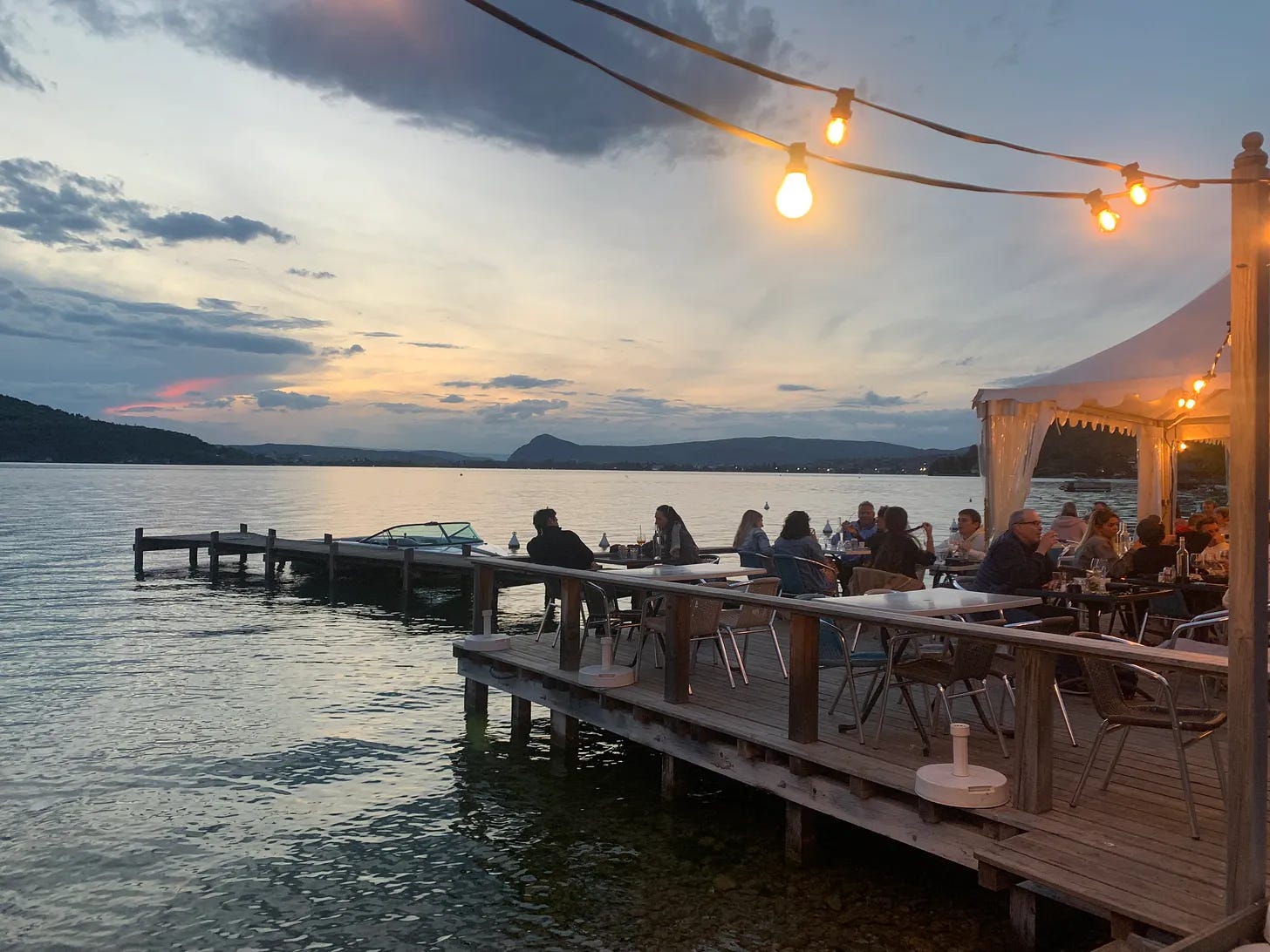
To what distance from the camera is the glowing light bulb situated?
13.3ft

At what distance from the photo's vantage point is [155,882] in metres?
6.27

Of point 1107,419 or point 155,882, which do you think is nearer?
point 155,882

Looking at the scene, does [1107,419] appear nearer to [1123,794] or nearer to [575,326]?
[1123,794]

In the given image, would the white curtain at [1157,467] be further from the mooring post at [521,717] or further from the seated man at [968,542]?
the mooring post at [521,717]

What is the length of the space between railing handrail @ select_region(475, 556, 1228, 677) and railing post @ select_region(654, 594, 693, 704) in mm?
142

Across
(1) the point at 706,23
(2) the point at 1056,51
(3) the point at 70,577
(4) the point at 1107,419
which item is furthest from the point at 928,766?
(3) the point at 70,577

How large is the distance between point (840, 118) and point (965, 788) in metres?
3.42

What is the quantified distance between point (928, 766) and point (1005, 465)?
7.11m

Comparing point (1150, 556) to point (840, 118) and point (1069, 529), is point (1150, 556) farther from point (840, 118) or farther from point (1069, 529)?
point (840, 118)

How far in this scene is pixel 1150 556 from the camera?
853cm

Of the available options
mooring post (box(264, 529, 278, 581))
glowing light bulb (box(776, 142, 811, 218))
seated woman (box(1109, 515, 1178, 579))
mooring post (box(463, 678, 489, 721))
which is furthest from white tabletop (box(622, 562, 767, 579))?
mooring post (box(264, 529, 278, 581))

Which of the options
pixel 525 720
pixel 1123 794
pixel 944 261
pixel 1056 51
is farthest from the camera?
pixel 944 261

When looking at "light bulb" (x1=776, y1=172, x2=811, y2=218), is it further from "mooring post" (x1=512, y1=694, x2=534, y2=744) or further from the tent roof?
the tent roof

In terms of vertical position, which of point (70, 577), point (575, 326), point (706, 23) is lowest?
point (70, 577)
